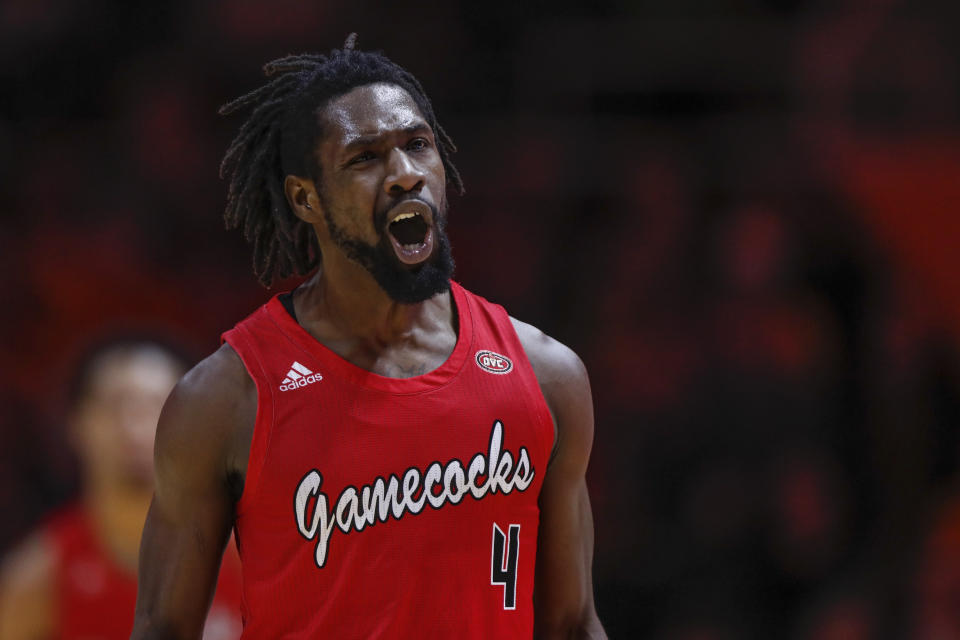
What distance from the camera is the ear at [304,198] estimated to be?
2502mm

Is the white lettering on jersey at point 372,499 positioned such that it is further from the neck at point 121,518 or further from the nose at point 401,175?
the neck at point 121,518

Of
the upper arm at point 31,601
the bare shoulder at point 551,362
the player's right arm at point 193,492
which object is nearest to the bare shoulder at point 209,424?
the player's right arm at point 193,492

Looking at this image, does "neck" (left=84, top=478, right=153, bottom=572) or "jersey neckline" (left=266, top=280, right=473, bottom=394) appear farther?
"neck" (left=84, top=478, right=153, bottom=572)

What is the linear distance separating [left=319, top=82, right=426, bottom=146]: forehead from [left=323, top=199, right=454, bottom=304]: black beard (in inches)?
6.2

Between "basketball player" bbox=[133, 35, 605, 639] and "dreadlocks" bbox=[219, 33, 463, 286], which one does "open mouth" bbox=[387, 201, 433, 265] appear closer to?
"basketball player" bbox=[133, 35, 605, 639]

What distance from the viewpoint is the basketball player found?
2.32m

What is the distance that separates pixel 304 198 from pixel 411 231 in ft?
0.83

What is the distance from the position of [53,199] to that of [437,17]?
6.52 ft

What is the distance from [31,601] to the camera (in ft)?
13.8

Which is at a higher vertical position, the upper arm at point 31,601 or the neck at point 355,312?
the neck at point 355,312

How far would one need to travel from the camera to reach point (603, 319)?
5.90 meters

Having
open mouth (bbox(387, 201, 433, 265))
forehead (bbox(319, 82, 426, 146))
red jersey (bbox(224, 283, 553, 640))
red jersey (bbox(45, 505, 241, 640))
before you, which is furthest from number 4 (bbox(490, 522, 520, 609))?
red jersey (bbox(45, 505, 241, 640))

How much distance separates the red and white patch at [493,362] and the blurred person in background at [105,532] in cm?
185

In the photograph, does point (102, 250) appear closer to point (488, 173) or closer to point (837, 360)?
point (488, 173)
